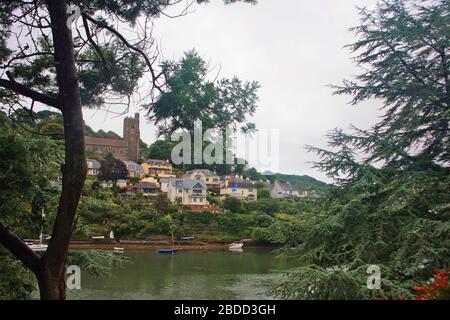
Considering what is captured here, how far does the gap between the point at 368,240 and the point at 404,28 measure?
2742 millimetres

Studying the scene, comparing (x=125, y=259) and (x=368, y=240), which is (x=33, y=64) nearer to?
(x=125, y=259)

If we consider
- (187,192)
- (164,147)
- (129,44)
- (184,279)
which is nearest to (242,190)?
(187,192)

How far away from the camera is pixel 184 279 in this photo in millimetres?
16578

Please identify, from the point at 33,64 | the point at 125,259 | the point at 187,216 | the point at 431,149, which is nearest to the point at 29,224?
the point at 125,259

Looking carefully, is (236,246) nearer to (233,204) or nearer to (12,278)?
(233,204)

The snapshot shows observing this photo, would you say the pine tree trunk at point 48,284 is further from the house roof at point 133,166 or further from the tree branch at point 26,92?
the house roof at point 133,166

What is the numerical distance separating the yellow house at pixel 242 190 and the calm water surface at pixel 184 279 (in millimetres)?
11576

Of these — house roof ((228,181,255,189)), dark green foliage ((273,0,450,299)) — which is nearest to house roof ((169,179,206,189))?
house roof ((228,181,255,189))

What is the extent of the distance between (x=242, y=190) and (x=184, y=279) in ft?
63.8

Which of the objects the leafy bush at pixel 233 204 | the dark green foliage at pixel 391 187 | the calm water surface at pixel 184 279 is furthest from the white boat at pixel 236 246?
the dark green foliage at pixel 391 187

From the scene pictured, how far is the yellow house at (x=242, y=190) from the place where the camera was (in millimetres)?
35344

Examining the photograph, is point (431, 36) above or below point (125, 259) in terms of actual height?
above
